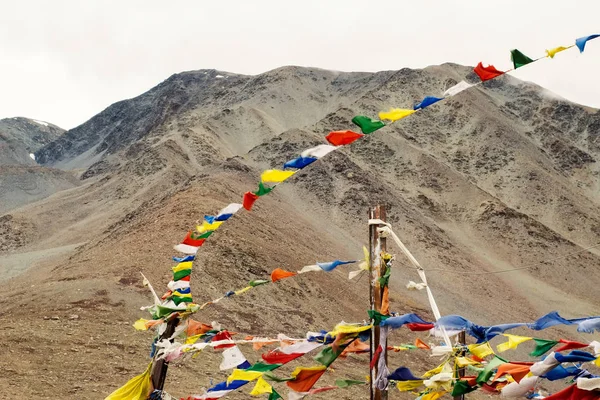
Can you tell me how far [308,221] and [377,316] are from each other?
34.7 meters

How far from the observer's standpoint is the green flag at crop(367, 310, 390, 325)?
20.2 feet

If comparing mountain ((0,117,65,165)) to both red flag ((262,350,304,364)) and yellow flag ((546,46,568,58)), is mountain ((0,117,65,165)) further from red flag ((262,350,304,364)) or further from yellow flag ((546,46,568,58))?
yellow flag ((546,46,568,58))

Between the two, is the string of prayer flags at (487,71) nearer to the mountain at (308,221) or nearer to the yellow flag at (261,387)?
the yellow flag at (261,387)

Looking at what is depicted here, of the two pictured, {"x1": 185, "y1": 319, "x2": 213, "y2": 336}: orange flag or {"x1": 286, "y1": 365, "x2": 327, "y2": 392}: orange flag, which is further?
{"x1": 185, "y1": 319, "x2": 213, "y2": 336}: orange flag

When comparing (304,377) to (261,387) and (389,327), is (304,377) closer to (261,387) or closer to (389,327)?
(261,387)

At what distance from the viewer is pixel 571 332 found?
1300 inches

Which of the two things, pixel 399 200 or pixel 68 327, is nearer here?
pixel 68 327

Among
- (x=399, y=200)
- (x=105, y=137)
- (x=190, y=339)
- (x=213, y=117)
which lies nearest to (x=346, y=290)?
(x=190, y=339)

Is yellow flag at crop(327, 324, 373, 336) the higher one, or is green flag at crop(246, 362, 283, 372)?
yellow flag at crop(327, 324, 373, 336)

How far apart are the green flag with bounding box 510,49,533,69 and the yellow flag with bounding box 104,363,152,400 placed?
18.4 feet

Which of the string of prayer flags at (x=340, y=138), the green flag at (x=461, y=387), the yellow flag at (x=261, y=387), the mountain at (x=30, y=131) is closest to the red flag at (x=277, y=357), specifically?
the yellow flag at (x=261, y=387)

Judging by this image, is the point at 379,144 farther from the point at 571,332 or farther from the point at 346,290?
the point at 346,290

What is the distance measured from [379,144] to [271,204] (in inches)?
920

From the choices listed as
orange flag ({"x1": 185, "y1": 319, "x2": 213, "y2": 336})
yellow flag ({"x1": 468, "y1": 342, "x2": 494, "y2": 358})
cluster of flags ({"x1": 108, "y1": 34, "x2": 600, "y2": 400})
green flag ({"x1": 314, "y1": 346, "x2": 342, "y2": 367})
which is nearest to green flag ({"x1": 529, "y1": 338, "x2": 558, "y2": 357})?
cluster of flags ({"x1": 108, "y1": 34, "x2": 600, "y2": 400})
